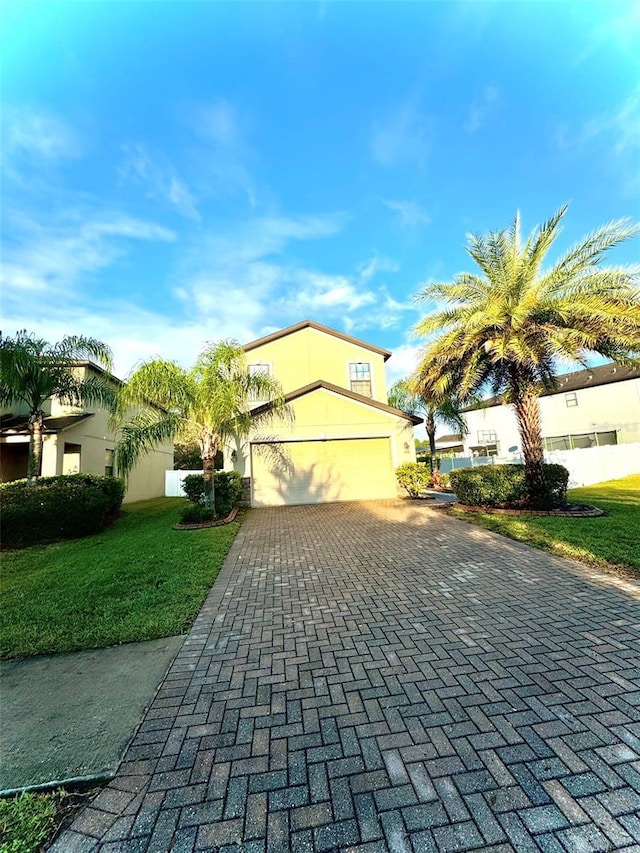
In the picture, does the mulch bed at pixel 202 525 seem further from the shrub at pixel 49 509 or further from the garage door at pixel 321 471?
the garage door at pixel 321 471

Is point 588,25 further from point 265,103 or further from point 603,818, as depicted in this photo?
point 603,818

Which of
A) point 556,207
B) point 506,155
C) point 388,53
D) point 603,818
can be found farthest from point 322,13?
point 603,818

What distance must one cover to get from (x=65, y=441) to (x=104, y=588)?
9213mm

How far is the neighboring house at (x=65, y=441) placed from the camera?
38.7ft

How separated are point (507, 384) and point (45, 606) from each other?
12732 mm

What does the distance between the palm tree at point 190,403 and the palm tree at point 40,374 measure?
6.26ft

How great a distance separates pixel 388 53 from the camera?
10.3m

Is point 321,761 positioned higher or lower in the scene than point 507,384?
lower

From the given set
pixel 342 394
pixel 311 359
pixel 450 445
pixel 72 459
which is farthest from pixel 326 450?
pixel 450 445

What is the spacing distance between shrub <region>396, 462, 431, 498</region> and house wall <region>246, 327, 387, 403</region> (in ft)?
18.0

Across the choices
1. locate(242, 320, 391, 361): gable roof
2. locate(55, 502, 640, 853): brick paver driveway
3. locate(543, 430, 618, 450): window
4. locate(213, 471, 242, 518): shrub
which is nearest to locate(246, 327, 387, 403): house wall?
locate(242, 320, 391, 361): gable roof

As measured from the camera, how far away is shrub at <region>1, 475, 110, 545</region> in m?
8.38

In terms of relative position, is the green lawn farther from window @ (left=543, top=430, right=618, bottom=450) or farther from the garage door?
window @ (left=543, top=430, right=618, bottom=450)

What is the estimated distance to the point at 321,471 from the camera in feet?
48.8
